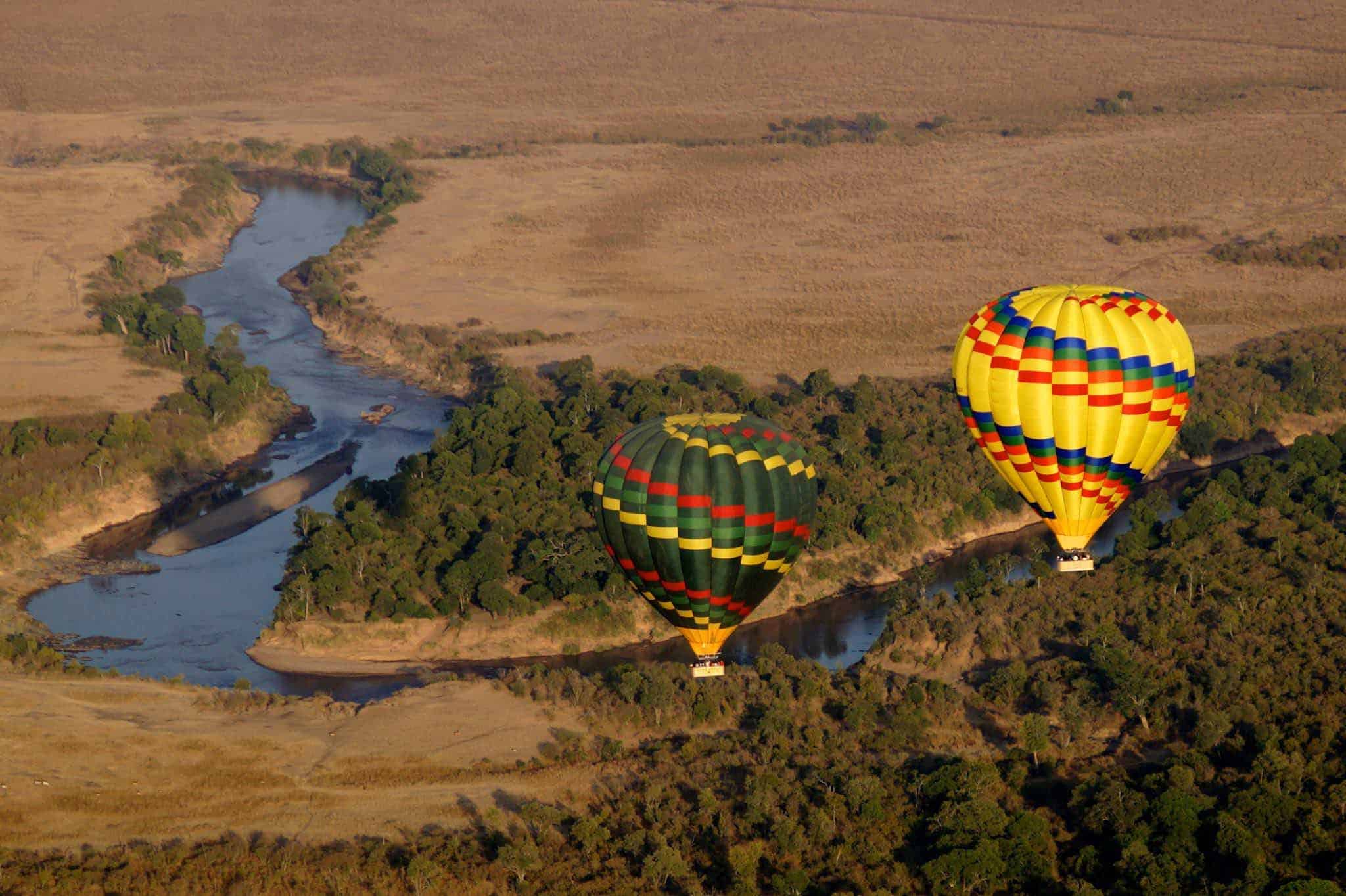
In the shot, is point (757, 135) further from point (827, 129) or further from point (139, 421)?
point (139, 421)

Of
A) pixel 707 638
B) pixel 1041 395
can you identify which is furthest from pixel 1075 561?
pixel 707 638

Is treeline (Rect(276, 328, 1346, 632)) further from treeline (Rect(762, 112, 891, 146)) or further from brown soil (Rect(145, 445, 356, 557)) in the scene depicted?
treeline (Rect(762, 112, 891, 146))

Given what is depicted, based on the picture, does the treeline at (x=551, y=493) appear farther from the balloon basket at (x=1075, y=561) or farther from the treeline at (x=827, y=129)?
the treeline at (x=827, y=129)

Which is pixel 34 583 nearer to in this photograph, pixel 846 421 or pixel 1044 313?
Answer: pixel 846 421

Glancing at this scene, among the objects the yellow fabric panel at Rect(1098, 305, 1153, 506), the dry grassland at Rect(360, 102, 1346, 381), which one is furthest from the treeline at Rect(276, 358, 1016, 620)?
the yellow fabric panel at Rect(1098, 305, 1153, 506)

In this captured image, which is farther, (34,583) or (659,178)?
(659,178)

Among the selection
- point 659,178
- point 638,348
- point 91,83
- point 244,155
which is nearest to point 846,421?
point 638,348
